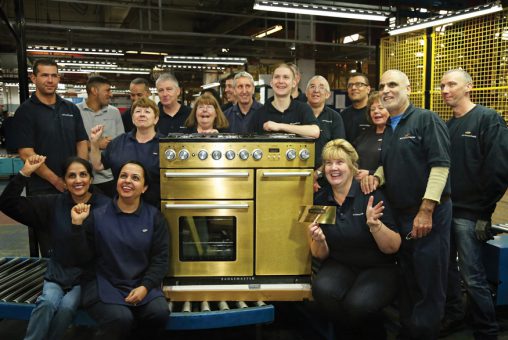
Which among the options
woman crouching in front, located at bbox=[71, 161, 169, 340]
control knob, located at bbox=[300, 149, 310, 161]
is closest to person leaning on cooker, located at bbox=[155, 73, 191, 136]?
woman crouching in front, located at bbox=[71, 161, 169, 340]

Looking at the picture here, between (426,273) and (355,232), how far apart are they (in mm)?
481

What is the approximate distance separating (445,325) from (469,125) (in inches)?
58.2

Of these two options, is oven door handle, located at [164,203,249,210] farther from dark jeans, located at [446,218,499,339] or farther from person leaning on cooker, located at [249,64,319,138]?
dark jeans, located at [446,218,499,339]

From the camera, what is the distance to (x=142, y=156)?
9.94ft

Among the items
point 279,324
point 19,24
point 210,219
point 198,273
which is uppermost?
point 19,24

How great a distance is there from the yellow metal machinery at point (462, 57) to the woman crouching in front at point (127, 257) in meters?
3.74

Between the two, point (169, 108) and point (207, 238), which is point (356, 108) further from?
point (207, 238)

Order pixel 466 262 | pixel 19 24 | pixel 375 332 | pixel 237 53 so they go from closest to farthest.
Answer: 1. pixel 375 332
2. pixel 466 262
3. pixel 19 24
4. pixel 237 53

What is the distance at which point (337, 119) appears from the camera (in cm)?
387

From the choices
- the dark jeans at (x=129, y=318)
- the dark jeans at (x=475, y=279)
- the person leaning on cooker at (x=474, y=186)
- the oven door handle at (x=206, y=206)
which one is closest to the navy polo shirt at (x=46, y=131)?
the oven door handle at (x=206, y=206)

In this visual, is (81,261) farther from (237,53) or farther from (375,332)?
(237,53)

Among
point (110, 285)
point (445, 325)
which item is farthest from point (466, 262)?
point (110, 285)

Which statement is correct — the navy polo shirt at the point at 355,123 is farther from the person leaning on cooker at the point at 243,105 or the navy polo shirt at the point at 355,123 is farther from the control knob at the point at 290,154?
the control knob at the point at 290,154

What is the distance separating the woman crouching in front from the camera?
8.54 ft
